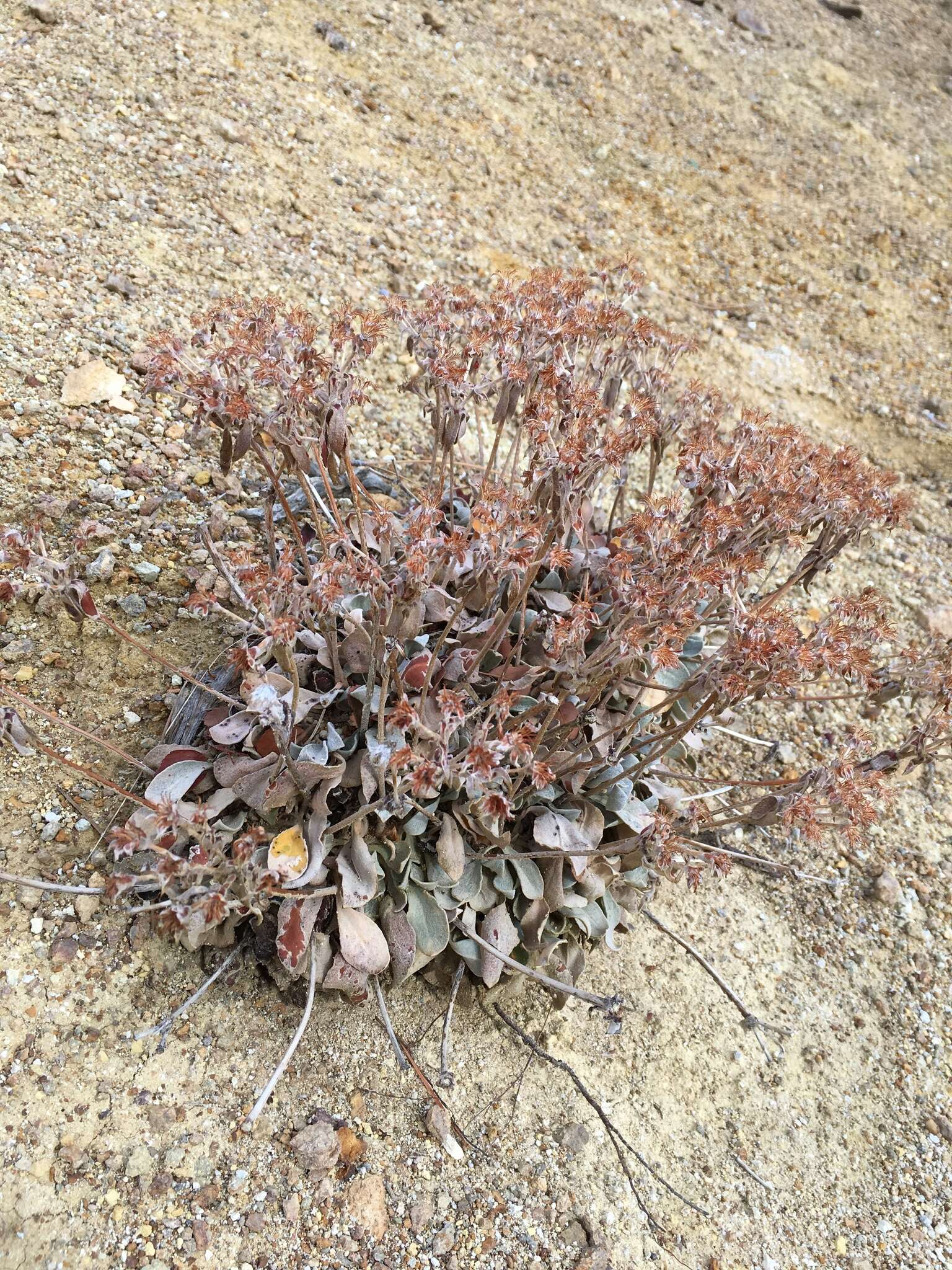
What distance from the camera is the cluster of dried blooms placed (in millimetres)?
2104

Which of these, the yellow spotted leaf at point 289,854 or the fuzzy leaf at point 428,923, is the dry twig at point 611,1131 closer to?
the fuzzy leaf at point 428,923

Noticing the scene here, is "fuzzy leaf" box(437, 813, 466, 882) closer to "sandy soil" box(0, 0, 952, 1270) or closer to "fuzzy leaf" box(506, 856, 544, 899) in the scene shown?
"fuzzy leaf" box(506, 856, 544, 899)

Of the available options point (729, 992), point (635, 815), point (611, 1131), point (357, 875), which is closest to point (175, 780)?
point (357, 875)

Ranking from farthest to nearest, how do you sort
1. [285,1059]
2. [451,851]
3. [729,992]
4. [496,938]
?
[729,992] → [496,938] → [451,851] → [285,1059]

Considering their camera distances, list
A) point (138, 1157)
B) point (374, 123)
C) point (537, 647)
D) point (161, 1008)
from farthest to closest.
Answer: point (374, 123) → point (537, 647) → point (161, 1008) → point (138, 1157)

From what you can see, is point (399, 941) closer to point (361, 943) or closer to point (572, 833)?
point (361, 943)

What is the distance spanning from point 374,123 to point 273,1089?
532 cm

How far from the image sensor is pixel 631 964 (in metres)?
3.02

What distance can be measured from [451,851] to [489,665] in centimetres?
62

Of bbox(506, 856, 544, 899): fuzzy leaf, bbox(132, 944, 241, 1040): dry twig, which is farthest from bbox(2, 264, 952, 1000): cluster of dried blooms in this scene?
bbox(132, 944, 241, 1040): dry twig

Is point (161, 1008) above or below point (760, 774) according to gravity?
below

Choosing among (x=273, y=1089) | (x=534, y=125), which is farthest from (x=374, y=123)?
(x=273, y=1089)

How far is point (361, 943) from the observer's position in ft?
7.87

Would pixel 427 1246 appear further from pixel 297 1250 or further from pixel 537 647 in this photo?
→ pixel 537 647
